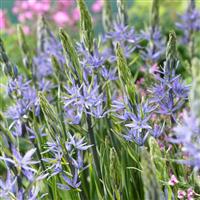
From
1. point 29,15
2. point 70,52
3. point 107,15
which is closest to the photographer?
point 70,52

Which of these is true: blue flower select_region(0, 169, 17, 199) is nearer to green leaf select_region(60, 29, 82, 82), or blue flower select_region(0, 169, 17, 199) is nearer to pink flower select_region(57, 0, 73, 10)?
green leaf select_region(60, 29, 82, 82)

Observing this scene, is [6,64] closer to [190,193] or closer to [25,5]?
[190,193]

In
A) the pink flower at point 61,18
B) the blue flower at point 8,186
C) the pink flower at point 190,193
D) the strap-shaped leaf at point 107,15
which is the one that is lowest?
the pink flower at point 61,18

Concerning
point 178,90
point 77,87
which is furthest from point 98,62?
point 178,90

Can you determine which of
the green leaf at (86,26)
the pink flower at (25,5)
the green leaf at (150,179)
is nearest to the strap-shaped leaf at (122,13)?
the green leaf at (86,26)

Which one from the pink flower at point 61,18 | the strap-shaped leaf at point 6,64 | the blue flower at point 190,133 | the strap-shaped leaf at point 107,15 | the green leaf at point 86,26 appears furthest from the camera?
the pink flower at point 61,18

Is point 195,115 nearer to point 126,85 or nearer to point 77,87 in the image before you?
point 126,85

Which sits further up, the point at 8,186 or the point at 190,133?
the point at 190,133

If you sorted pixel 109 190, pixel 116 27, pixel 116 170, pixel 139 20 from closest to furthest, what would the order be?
pixel 116 170, pixel 109 190, pixel 116 27, pixel 139 20

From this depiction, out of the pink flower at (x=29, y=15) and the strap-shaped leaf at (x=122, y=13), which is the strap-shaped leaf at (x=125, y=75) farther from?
the pink flower at (x=29, y=15)

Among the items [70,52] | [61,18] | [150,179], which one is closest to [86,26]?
[70,52]

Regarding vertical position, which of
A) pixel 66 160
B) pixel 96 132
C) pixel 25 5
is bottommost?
pixel 25 5
